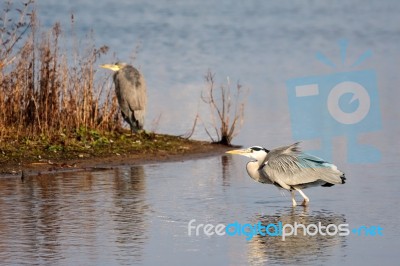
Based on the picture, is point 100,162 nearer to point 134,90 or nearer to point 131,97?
point 131,97

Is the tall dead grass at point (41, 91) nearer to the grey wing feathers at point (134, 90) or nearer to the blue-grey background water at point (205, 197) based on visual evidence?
the grey wing feathers at point (134, 90)

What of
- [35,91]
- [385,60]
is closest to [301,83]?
[385,60]

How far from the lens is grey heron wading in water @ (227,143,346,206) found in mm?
11141

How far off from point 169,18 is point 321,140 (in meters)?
20.5

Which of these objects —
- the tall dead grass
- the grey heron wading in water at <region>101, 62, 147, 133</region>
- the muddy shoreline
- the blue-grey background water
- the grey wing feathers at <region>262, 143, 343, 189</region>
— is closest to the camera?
the blue-grey background water

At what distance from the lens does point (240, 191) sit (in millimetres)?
12438

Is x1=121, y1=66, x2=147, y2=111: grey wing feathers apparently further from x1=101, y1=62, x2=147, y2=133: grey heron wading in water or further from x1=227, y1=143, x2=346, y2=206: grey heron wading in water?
x1=227, y1=143, x2=346, y2=206: grey heron wading in water

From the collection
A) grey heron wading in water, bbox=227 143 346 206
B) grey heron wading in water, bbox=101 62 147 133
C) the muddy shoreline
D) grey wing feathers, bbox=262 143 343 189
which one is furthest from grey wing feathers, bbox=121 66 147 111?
grey wing feathers, bbox=262 143 343 189

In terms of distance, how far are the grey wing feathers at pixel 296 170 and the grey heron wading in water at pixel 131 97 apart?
580 cm

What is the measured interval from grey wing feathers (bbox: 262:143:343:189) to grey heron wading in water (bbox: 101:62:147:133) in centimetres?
580

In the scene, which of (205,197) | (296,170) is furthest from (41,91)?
(296,170)

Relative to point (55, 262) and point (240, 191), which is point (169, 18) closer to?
point (240, 191)

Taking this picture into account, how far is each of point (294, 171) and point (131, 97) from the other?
635 centimetres

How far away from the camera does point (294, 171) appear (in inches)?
444
